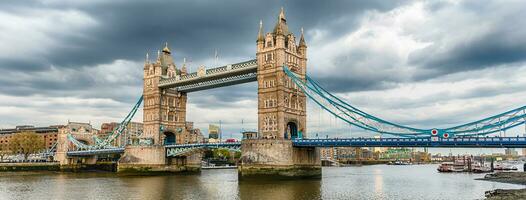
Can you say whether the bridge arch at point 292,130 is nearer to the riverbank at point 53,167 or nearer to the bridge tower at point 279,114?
the bridge tower at point 279,114

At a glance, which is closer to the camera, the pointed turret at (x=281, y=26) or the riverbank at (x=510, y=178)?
the riverbank at (x=510, y=178)

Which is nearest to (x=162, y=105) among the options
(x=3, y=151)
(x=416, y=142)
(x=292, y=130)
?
(x=292, y=130)

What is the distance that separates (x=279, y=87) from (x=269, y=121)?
5.14 m

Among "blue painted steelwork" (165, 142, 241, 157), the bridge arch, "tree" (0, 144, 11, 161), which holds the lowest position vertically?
"tree" (0, 144, 11, 161)

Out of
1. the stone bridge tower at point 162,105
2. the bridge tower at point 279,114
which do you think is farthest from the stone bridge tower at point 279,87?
the stone bridge tower at point 162,105

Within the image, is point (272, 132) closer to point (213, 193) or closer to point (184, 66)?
point (213, 193)

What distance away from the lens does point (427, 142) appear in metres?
52.0

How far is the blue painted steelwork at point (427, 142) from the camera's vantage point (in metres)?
47.9

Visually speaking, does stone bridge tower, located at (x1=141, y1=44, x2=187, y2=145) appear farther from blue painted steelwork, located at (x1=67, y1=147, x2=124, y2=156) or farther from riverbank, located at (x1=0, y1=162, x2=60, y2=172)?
riverbank, located at (x1=0, y1=162, x2=60, y2=172)

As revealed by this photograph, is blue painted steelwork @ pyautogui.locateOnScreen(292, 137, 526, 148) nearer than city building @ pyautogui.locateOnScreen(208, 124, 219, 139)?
Yes

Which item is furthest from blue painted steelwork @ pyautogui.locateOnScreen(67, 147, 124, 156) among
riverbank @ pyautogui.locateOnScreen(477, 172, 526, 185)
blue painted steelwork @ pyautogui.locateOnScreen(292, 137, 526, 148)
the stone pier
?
riverbank @ pyautogui.locateOnScreen(477, 172, 526, 185)

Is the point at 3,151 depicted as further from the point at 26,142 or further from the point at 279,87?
the point at 279,87

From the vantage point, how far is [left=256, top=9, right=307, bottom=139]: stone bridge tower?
6544 centimetres

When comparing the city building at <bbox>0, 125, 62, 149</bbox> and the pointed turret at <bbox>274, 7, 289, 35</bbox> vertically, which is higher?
the pointed turret at <bbox>274, 7, 289, 35</bbox>
